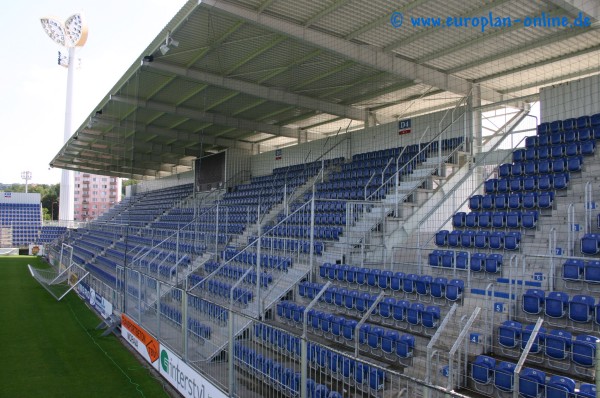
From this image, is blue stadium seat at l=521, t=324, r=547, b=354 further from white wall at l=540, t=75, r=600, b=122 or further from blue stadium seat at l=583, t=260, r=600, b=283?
white wall at l=540, t=75, r=600, b=122

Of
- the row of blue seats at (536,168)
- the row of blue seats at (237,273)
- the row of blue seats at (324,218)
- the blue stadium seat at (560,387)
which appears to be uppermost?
the row of blue seats at (536,168)

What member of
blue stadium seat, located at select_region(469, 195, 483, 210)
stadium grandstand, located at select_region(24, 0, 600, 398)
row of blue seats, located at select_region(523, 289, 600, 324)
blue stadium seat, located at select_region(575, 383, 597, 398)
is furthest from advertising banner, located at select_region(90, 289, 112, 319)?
blue stadium seat, located at select_region(575, 383, 597, 398)

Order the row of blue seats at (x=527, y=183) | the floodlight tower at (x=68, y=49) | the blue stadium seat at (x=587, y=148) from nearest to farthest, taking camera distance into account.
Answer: the row of blue seats at (x=527, y=183), the blue stadium seat at (x=587, y=148), the floodlight tower at (x=68, y=49)

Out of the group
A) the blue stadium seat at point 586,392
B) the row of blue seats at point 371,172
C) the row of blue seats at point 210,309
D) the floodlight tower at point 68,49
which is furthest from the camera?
the floodlight tower at point 68,49

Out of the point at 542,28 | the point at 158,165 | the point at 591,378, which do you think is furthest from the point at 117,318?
the point at 158,165

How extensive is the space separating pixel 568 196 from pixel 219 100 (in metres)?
12.0

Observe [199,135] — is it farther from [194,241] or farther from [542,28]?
[542,28]

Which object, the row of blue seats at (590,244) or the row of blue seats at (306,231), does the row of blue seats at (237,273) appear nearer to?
the row of blue seats at (306,231)

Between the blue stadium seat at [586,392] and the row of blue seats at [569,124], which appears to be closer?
the blue stadium seat at [586,392]

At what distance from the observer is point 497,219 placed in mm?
8805

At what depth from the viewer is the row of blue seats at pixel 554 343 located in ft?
15.6

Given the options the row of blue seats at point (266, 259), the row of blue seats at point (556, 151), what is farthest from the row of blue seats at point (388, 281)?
the row of blue seats at point (556, 151)

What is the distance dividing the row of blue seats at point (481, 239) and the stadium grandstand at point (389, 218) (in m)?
0.03

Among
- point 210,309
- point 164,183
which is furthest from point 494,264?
point 164,183
